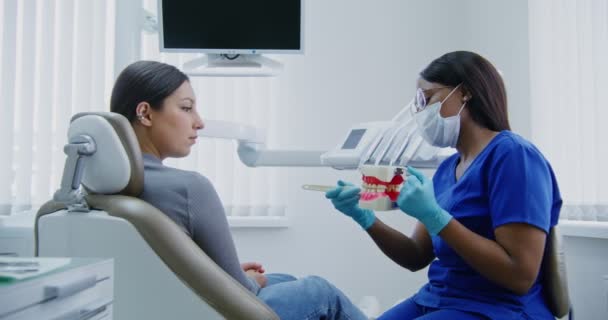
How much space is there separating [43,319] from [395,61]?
263 centimetres

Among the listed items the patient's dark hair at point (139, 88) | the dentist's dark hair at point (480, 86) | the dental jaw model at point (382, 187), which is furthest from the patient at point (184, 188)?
the dentist's dark hair at point (480, 86)

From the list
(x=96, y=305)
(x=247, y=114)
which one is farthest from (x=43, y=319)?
(x=247, y=114)

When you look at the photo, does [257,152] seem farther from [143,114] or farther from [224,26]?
[143,114]

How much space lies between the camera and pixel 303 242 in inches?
117

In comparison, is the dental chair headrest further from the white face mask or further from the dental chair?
the white face mask

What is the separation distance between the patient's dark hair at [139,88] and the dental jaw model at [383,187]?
0.60 meters

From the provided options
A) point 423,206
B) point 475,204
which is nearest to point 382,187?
point 423,206

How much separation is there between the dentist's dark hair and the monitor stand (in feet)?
2.80

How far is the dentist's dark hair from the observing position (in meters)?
1.46

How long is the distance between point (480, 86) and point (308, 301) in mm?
741

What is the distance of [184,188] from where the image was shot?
1.23 meters

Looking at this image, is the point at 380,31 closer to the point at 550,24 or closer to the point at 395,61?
the point at 395,61

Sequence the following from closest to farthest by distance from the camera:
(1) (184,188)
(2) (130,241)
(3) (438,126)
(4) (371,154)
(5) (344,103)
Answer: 1. (2) (130,241)
2. (1) (184,188)
3. (3) (438,126)
4. (4) (371,154)
5. (5) (344,103)

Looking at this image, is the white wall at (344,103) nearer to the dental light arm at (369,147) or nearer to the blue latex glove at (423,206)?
the dental light arm at (369,147)
